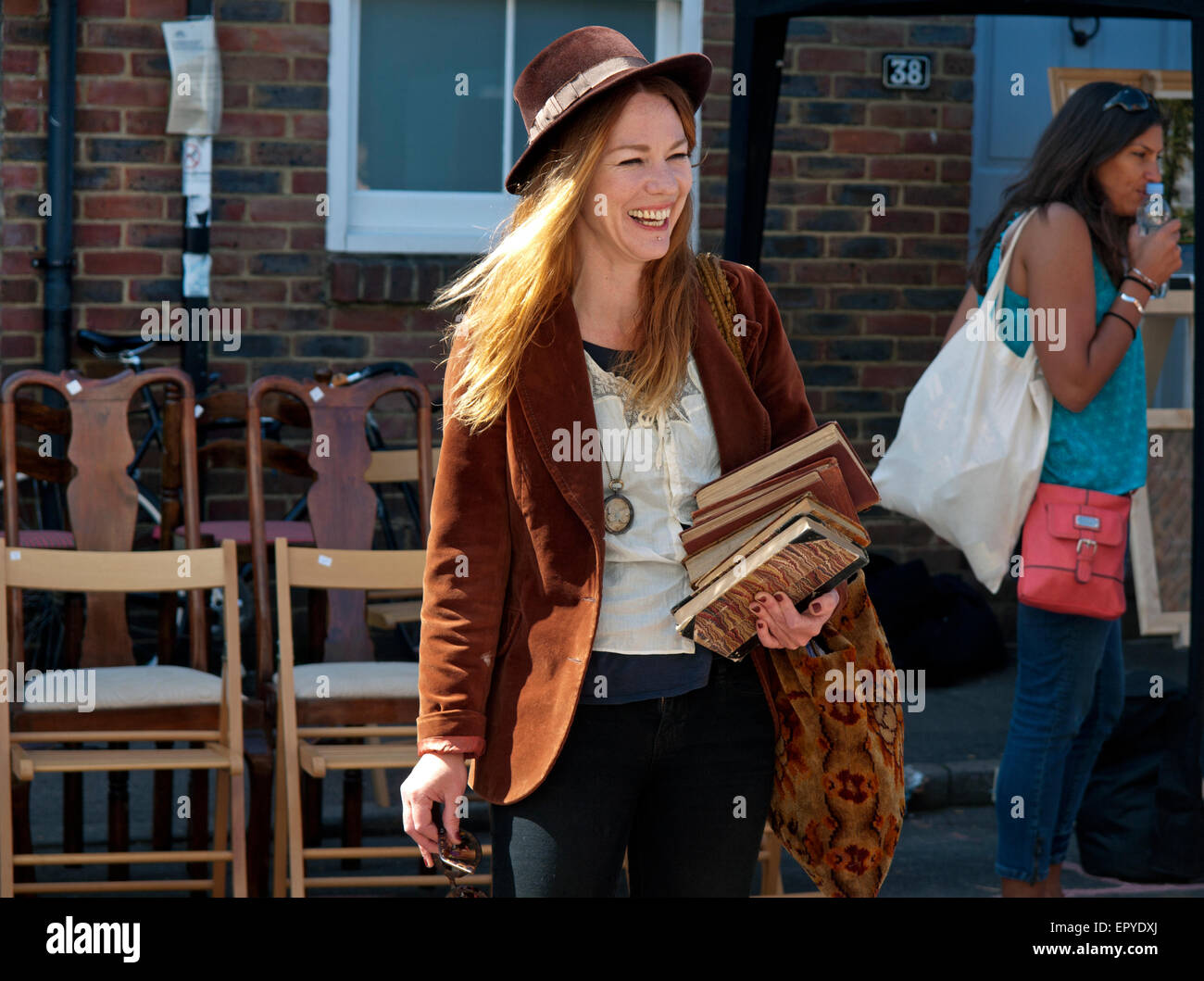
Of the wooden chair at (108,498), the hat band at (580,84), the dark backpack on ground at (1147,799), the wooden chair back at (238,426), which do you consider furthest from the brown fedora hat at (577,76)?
the wooden chair back at (238,426)

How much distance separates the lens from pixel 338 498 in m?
4.61

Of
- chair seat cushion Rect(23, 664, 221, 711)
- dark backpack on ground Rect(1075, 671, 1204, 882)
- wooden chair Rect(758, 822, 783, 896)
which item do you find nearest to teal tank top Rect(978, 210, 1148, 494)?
dark backpack on ground Rect(1075, 671, 1204, 882)

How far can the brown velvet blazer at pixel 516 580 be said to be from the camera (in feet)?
6.89

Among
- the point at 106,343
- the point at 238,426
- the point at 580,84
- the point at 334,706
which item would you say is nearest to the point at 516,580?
the point at 580,84

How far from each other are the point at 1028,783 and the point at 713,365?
1821 millimetres

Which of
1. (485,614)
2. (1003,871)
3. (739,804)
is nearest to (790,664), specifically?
(739,804)

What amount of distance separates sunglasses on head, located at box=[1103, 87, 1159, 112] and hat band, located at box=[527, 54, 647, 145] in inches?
73.5

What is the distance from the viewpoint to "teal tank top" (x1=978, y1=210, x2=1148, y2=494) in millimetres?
3590

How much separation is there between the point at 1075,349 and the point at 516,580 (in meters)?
1.84

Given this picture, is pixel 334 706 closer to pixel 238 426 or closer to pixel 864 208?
pixel 238 426

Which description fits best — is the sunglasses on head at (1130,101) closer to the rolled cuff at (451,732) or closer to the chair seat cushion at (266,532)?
the rolled cuff at (451,732)

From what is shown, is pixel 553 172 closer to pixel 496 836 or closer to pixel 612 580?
pixel 612 580

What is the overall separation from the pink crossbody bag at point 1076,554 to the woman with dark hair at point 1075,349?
0.04m

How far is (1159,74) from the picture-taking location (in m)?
6.15
